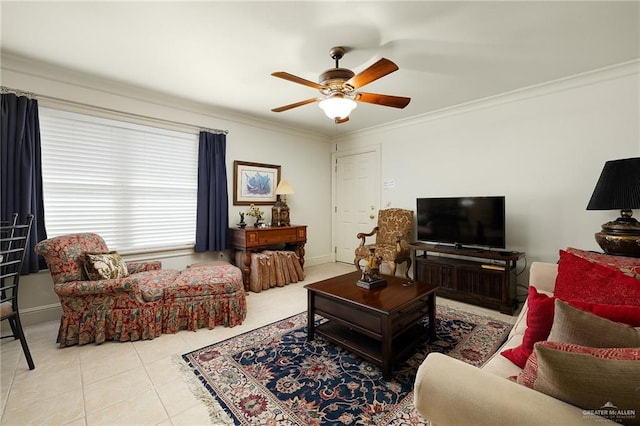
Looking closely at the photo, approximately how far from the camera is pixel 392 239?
4.28 meters

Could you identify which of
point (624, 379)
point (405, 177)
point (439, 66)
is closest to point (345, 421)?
point (624, 379)

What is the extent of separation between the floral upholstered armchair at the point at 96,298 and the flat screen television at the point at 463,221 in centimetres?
333

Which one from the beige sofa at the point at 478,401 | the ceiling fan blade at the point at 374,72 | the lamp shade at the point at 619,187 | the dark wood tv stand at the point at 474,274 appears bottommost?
the dark wood tv stand at the point at 474,274

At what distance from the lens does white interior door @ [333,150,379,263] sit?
490 centimetres

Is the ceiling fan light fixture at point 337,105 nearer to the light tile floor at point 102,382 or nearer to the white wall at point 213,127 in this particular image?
the light tile floor at point 102,382

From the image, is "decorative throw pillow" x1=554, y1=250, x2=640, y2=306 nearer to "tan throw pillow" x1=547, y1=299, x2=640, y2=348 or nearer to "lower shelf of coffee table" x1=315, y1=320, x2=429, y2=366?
"tan throw pillow" x1=547, y1=299, x2=640, y2=348

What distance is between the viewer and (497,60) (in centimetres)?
260

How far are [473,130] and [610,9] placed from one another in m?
1.85

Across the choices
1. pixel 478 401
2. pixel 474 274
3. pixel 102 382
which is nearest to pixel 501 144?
pixel 474 274

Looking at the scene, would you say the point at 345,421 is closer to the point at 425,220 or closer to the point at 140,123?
the point at 425,220

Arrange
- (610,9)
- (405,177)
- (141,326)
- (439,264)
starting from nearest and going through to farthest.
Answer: (610,9)
(141,326)
(439,264)
(405,177)

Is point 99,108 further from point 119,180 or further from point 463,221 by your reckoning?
point 463,221

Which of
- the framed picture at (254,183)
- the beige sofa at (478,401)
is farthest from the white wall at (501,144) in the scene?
the beige sofa at (478,401)

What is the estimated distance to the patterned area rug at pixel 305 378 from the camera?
5.14 feet
